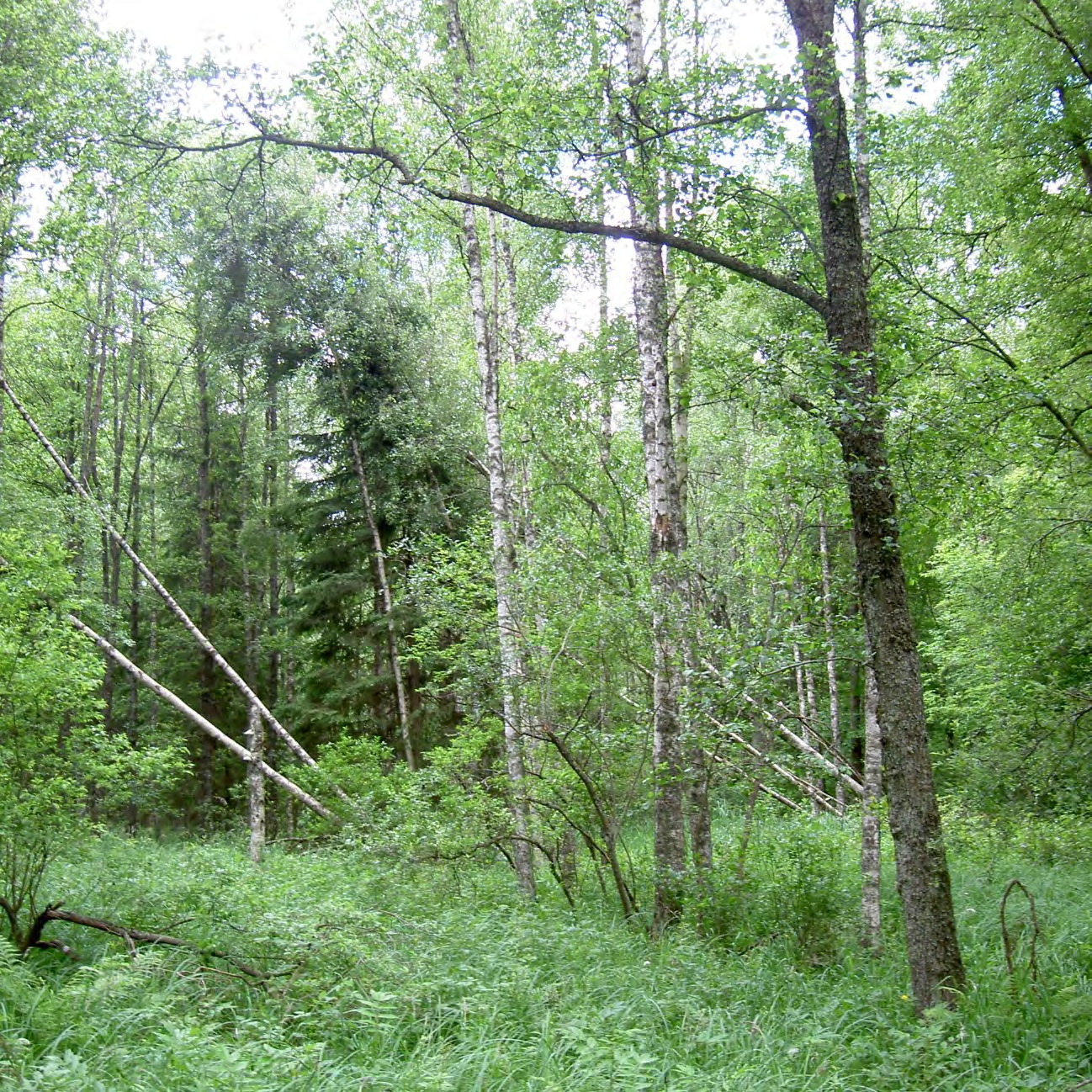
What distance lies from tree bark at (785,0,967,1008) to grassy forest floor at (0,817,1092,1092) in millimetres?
503

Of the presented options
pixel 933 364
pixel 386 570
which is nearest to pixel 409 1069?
pixel 933 364

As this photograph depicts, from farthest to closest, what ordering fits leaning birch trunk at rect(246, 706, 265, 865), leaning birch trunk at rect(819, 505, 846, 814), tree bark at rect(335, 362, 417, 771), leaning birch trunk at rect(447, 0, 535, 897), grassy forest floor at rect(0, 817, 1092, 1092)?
tree bark at rect(335, 362, 417, 771), leaning birch trunk at rect(246, 706, 265, 865), leaning birch trunk at rect(447, 0, 535, 897), leaning birch trunk at rect(819, 505, 846, 814), grassy forest floor at rect(0, 817, 1092, 1092)

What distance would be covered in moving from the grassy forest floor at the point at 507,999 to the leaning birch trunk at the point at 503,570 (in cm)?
143

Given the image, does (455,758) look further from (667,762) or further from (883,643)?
(883,643)

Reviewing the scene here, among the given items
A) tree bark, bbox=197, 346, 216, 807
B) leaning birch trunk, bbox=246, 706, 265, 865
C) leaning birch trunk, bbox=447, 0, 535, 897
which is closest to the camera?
leaning birch trunk, bbox=447, 0, 535, 897

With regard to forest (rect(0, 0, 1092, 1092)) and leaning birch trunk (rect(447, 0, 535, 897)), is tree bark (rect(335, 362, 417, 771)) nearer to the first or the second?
forest (rect(0, 0, 1092, 1092))

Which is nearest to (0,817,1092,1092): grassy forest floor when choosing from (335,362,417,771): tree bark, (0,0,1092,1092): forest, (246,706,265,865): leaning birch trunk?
(0,0,1092,1092): forest

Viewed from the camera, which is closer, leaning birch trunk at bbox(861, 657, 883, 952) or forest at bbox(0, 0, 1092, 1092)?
forest at bbox(0, 0, 1092, 1092)

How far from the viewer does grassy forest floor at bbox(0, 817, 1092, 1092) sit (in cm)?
378

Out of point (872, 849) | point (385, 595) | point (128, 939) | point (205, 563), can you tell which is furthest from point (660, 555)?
point (205, 563)

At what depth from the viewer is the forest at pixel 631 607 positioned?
15.2ft

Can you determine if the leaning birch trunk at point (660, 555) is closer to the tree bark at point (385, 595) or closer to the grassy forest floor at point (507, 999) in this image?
the grassy forest floor at point (507, 999)

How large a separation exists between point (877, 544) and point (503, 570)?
17.8 ft

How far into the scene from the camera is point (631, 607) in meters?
7.65
